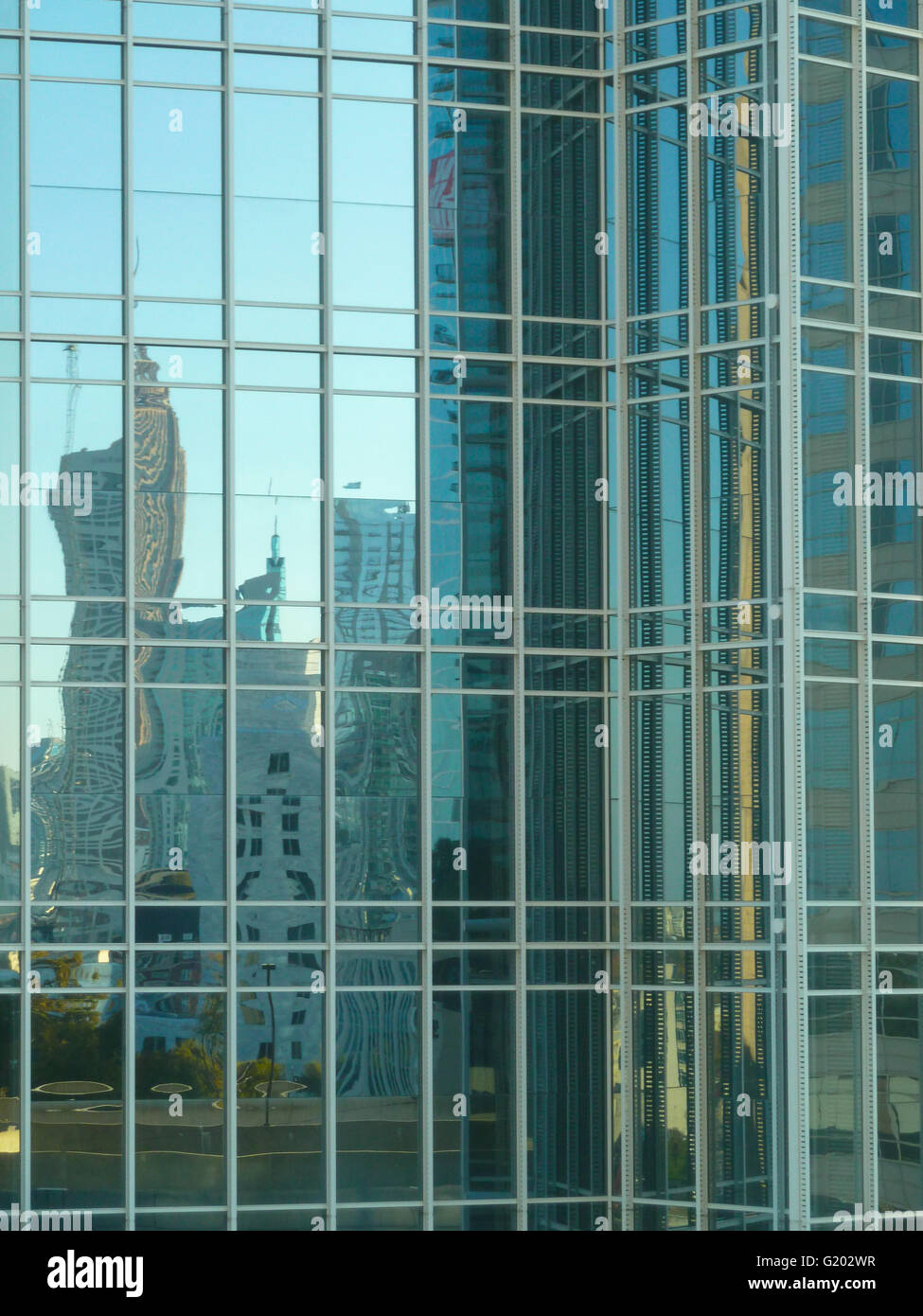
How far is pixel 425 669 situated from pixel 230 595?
1.35 meters

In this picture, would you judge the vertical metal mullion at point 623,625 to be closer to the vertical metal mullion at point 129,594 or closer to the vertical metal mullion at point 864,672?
the vertical metal mullion at point 864,672

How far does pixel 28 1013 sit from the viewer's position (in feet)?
36.4

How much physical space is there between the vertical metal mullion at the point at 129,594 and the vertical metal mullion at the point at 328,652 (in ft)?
3.98

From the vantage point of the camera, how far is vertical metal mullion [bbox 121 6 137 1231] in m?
11.1

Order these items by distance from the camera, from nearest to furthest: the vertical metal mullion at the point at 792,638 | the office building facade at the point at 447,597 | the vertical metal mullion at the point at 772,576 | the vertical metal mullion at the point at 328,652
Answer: the vertical metal mullion at the point at 792,638 < the vertical metal mullion at the point at 772,576 < the office building facade at the point at 447,597 < the vertical metal mullion at the point at 328,652

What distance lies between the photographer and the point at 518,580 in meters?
11.8

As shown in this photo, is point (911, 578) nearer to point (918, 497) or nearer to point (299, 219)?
point (918, 497)

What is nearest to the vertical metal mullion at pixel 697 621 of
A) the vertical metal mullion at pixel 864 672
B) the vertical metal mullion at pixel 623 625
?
the vertical metal mullion at pixel 623 625

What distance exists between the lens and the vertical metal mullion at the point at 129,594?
36.5 feet

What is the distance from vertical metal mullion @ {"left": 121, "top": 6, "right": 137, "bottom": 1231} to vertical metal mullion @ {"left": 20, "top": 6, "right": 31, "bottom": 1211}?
23.4 inches

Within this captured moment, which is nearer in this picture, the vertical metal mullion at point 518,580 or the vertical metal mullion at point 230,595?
the vertical metal mullion at point 230,595

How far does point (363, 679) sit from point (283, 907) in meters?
1.55

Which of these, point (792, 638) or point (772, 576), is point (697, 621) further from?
point (792, 638)

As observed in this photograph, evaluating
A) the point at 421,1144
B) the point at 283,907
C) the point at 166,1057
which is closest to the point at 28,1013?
the point at 166,1057
